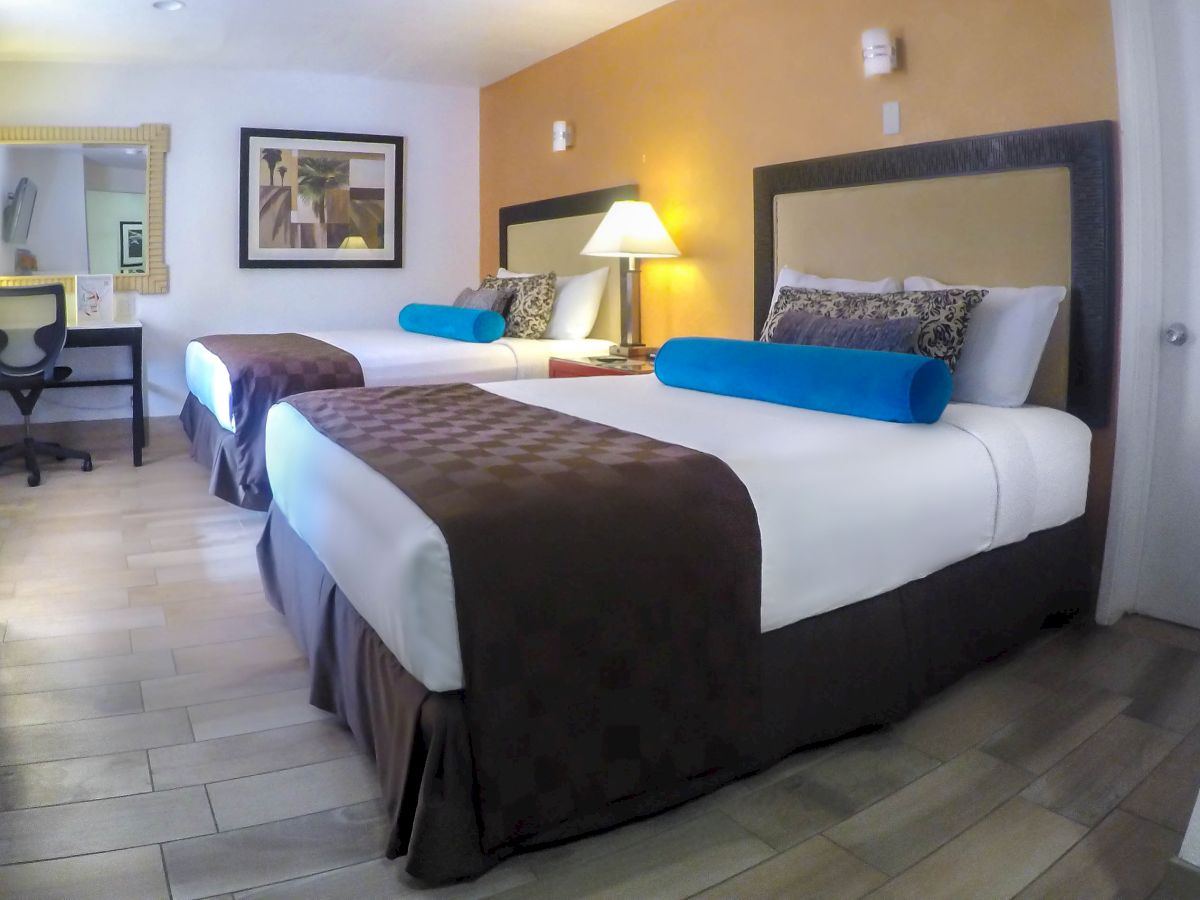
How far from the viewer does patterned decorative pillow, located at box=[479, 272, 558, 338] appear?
481 cm

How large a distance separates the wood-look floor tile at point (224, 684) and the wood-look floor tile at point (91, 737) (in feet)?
0.26

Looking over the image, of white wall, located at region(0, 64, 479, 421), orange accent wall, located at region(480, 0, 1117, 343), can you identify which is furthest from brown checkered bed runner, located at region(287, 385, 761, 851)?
white wall, located at region(0, 64, 479, 421)

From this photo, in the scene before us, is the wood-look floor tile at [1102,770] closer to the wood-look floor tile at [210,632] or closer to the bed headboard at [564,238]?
the wood-look floor tile at [210,632]

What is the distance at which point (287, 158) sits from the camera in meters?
5.94

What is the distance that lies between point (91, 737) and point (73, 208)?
4.45m

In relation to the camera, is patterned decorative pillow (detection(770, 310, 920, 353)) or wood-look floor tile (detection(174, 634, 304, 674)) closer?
wood-look floor tile (detection(174, 634, 304, 674))

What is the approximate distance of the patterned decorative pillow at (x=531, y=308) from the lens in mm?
4809

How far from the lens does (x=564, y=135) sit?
17.0 ft

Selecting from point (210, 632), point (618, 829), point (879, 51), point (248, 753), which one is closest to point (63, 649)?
point (210, 632)

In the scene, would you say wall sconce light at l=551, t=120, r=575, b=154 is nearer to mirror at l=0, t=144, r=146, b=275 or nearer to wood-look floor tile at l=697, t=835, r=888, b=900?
mirror at l=0, t=144, r=146, b=275

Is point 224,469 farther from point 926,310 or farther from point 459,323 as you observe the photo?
point 926,310

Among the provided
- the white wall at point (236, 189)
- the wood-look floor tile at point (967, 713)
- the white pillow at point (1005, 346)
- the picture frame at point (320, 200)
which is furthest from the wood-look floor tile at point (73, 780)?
the picture frame at point (320, 200)

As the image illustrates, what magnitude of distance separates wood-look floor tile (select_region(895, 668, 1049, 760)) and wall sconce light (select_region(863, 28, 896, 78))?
2014 mm

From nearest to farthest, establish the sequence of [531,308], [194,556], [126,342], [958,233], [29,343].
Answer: [958,233] < [194,556] < [29,343] < [531,308] < [126,342]
